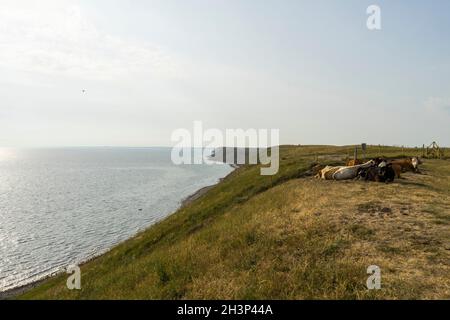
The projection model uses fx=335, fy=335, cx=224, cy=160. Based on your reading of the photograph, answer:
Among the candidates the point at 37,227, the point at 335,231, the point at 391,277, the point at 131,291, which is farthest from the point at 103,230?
the point at 391,277

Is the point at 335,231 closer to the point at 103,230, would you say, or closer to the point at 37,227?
the point at 103,230

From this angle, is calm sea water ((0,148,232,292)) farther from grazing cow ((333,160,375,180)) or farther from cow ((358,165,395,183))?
cow ((358,165,395,183))

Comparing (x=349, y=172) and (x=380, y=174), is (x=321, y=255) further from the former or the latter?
(x=349, y=172)

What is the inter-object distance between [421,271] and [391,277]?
987mm

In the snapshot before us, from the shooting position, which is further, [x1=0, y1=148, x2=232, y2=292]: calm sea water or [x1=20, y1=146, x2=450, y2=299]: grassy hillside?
[x1=0, y1=148, x2=232, y2=292]: calm sea water

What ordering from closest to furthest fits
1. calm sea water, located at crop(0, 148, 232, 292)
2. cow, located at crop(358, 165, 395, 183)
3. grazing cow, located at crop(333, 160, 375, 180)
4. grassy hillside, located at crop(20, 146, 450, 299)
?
grassy hillside, located at crop(20, 146, 450, 299)
cow, located at crop(358, 165, 395, 183)
grazing cow, located at crop(333, 160, 375, 180)
calm sea water, located at crop(0, 148, 232, 292)

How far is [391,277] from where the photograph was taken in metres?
9.34

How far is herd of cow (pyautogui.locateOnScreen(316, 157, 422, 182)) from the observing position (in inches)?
952

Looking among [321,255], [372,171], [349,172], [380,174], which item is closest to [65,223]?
[349,172]

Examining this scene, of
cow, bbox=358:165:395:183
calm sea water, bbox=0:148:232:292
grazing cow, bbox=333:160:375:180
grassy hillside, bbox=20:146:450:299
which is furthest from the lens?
calm sea water, bbox=0:148:232:292

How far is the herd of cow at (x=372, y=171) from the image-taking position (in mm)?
24188

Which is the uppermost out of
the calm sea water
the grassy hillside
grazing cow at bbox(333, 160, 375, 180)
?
grazing cow at bbox(333, 160, 375, 180)

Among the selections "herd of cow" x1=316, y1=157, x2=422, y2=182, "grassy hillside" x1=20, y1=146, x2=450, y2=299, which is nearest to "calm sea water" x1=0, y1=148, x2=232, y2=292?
"grassy hillside" x1=20, y1=146, x2=450, y2=299

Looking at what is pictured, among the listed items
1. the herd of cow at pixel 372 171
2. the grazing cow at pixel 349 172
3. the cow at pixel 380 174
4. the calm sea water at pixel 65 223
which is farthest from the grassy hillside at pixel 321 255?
the calm sea water at pixel 65 223
